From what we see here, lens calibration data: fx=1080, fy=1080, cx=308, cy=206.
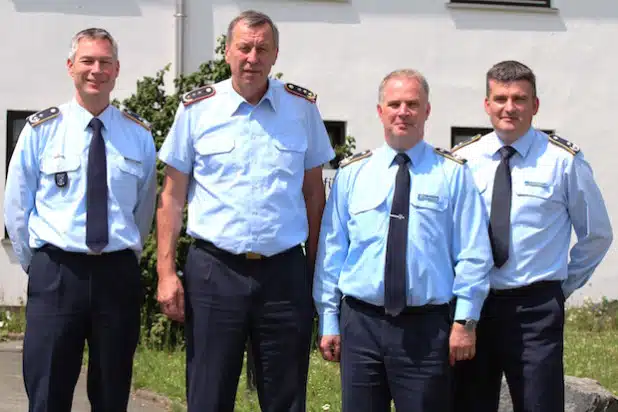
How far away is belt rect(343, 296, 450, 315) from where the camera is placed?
4.55 m

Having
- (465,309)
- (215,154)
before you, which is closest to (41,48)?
(215,154)

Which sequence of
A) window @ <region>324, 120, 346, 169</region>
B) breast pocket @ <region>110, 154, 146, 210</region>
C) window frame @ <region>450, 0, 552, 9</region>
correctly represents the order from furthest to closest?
window frame @ <region>450, 0, 552, 9</region> → window @ <region>324, 120, 346, 169</region> → breast pocket @ <region>110, 154, 146, 210</region>

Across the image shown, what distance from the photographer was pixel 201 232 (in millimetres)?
4734

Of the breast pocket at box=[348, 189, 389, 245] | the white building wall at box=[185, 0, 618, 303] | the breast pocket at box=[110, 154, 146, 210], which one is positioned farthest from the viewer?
the white building wall at box=[185, 0, 618, 303]

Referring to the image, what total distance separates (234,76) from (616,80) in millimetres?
9958

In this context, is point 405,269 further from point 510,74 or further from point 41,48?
point 41,48

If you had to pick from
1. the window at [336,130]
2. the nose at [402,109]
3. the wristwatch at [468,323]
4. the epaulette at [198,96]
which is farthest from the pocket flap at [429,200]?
the window at [336,130]

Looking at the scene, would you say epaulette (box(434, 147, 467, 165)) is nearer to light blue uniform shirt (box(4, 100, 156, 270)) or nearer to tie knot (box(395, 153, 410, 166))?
tie knot (box(395, 153, 410, 166))

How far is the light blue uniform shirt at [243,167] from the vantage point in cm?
469

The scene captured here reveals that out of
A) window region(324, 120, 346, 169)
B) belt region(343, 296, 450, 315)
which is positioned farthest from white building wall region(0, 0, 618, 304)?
Result: belt region(343, 296, 450, 315)

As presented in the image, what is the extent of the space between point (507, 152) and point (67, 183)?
2010 mm

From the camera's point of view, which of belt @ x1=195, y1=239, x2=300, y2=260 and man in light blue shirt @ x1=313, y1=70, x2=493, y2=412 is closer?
man in light blue shirt @ x1=313, y1=70, x2=493, y2=412

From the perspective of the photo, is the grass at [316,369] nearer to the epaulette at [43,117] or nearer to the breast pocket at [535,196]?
the breast pocket at [535,196]

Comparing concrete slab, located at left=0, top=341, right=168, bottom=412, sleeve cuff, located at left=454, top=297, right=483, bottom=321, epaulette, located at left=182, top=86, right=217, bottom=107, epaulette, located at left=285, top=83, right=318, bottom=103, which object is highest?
epaulette, located at left=285, top=83, right=318, bottom=103
